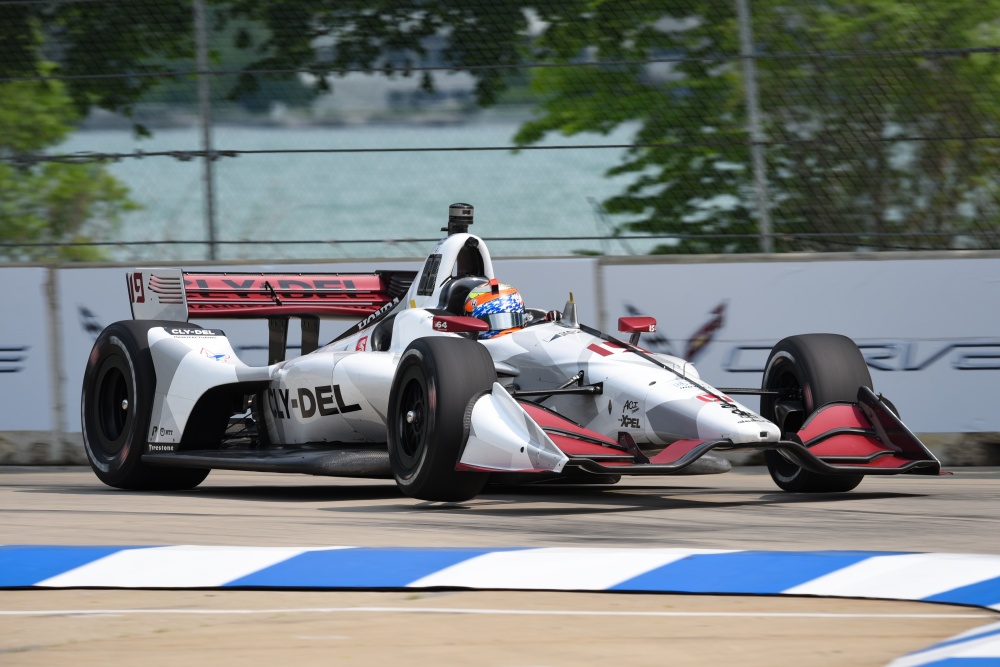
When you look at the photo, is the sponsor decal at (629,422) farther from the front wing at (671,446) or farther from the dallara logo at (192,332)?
the dallara logo at (192,332)

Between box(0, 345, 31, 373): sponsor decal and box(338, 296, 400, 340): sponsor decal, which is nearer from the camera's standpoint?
box(338, 296, 400, 340): sponsor decal

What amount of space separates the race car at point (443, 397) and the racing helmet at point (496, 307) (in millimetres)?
11

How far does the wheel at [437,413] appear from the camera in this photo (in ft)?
23.2

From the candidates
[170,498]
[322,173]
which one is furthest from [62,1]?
[170,498]

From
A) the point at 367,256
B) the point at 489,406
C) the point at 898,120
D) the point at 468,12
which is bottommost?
the point at 489,406

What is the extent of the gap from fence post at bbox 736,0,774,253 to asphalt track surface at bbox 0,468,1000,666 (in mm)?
3230

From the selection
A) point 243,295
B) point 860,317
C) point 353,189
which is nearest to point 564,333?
point 243,295

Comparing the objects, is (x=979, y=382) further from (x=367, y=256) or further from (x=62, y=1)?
(x=62, y=1)

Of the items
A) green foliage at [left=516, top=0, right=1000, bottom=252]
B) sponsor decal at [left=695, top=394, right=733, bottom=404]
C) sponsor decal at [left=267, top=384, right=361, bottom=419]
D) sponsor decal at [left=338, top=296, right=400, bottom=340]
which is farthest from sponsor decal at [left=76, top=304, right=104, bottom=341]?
sponsor decal at [left=695, top=394, right=733, bottom=404]

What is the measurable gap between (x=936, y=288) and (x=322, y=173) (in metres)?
4.36

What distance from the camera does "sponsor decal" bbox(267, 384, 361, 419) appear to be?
8305 millimetres

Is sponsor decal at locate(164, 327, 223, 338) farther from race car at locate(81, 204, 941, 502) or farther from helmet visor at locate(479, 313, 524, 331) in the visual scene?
helmet visor at locate(479, 313, 524, 331)

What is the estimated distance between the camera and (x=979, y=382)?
9.80 metres

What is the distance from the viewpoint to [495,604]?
186 inches
